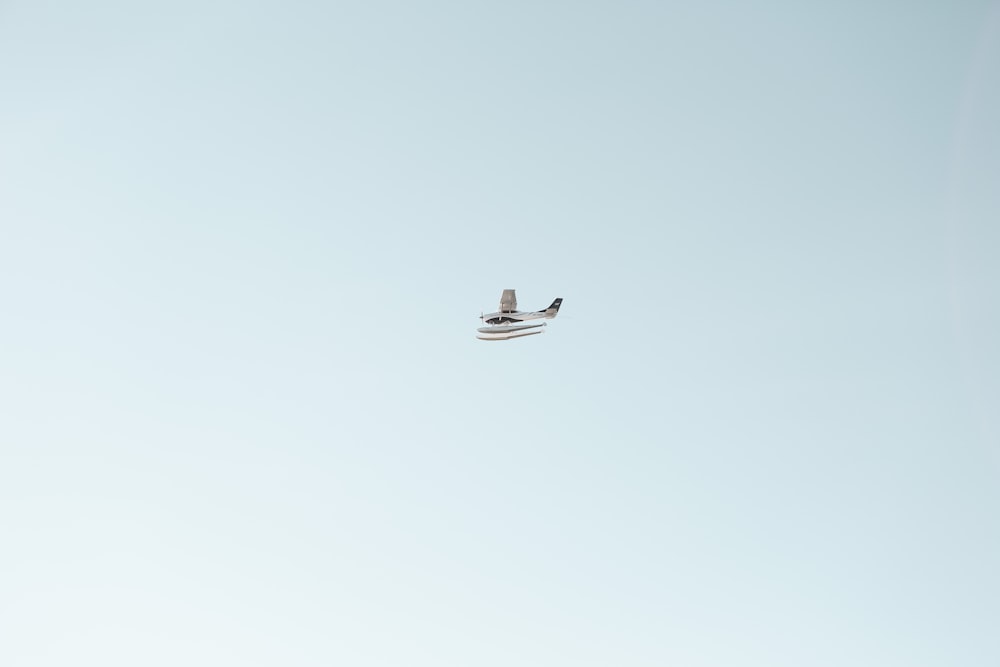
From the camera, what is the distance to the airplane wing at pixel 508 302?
186875mm

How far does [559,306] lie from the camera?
193 m

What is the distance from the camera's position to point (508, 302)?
188 meters

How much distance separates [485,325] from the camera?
618ft

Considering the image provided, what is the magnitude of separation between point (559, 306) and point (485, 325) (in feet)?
48.0

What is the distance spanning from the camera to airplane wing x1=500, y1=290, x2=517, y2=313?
187 m
